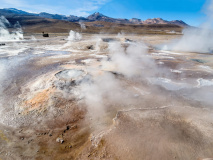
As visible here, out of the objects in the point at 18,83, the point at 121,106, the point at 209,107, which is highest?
the point at 209,107

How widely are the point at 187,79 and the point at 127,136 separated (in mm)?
5968

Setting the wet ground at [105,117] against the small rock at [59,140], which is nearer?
the wet ground at [105,117]

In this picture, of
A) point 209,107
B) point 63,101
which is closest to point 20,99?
point 63,101

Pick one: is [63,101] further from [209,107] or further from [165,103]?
[209,107]

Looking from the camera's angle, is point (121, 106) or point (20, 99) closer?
point (121, 106)

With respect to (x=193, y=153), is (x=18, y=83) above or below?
below

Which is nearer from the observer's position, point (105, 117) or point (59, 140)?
point (59, 140)

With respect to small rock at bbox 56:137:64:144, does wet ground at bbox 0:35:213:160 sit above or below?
above

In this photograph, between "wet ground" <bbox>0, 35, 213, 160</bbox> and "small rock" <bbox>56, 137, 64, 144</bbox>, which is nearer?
"wet ground" <bbox>0, 35, 213, 160</bbox>

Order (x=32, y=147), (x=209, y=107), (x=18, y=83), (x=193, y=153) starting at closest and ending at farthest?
(x=193, y=153) < (x=32, y=147) < (x=209, y=107) < (x=18, y=83)

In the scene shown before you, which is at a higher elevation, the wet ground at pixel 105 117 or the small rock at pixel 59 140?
the wet ground at pixel 105 117

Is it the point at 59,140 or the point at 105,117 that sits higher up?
the point at 105,117

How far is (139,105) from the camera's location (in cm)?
528

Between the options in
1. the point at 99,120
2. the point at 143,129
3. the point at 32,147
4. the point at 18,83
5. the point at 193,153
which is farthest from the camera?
the point at 18,83
